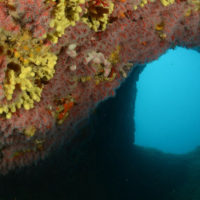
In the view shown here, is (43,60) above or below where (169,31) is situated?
below

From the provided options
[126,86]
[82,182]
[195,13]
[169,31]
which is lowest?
[82,182]

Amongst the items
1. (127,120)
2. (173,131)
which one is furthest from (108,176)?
(173,131)

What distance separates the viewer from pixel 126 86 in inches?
372

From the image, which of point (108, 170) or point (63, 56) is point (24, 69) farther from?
point (108, 170)

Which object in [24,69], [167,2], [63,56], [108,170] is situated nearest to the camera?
[24,69]

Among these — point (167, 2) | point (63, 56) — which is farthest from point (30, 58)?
point (167, 2)

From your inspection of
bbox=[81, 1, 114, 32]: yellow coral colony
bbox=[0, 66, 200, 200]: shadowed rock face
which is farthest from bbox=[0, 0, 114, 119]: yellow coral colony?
bbox=[0, 66, 200, 200]: shadowed rock face

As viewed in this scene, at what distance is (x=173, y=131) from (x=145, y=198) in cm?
9530

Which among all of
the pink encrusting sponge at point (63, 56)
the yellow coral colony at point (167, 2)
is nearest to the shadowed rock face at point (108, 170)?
the pink encrusting sponge at point (63, 56)

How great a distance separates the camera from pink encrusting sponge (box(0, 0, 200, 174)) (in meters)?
2.55

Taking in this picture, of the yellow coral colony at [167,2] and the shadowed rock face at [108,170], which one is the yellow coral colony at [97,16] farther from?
the shadowed rock face at [108,170]

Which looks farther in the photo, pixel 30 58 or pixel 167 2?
pixel 167 2

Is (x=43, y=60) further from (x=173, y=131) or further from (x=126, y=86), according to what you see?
(x=173, y=131)

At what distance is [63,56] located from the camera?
10.4 ft
